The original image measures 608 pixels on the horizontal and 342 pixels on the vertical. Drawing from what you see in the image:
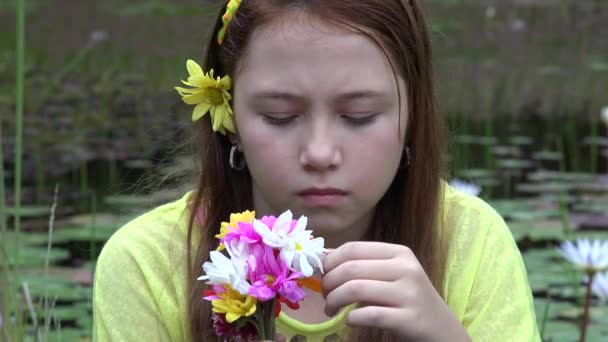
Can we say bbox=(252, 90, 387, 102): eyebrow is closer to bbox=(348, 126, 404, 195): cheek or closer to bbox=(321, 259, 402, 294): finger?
bbox=(348, 126, 404, 195): cheek

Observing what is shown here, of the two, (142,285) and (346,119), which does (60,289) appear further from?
(346,119)

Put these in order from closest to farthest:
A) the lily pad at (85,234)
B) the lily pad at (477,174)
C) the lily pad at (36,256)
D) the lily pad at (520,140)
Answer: the lily pad at (36,256), the lily pad at (85,234), the lily pad at (477,174), the lily pad at (520,140)

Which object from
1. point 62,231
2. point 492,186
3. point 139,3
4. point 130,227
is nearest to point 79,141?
point 62,231

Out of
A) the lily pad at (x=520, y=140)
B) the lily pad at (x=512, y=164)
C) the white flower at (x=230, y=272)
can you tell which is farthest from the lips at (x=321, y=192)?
the lily pad at (x=520, y=140)

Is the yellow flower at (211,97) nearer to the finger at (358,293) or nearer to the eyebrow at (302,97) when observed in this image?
the eyebrow at (302,97)

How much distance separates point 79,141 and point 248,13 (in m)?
2.95

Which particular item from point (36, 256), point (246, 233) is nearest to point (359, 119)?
point (246, 233)

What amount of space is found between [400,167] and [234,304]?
0.68 meters

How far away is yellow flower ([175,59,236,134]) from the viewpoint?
1.73 m

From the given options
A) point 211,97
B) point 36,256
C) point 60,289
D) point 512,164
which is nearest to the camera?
point 211,97

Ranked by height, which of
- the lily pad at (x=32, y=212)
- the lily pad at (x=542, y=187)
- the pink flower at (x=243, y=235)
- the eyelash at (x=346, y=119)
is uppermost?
the eyelash at (x=346, y=119)

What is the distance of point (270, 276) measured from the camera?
1.25m

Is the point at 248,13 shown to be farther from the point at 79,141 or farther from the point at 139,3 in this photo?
the point at 139,3

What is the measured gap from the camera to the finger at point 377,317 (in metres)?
1.31
